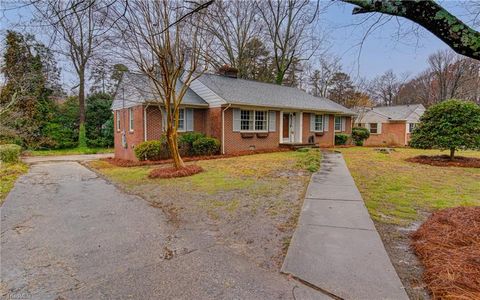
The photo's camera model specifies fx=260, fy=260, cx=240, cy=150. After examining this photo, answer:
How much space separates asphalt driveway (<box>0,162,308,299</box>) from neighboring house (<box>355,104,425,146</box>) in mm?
25903

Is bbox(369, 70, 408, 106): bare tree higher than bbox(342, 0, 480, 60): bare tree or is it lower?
higher

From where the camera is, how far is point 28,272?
290 cm

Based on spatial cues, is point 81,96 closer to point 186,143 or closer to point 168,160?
point 186,143

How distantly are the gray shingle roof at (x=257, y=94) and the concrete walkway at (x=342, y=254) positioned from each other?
10305 millimetres

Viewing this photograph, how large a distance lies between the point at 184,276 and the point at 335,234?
7.00ft

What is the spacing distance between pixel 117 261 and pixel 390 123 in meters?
28.4

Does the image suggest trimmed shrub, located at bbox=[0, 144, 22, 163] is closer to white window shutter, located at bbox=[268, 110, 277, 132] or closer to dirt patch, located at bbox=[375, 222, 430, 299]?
white window shutter, located at bbox=[268, 110, 277, 132]

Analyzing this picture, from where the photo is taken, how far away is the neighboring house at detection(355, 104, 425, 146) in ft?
82.3

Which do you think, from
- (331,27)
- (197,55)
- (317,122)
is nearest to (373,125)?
(317,122)

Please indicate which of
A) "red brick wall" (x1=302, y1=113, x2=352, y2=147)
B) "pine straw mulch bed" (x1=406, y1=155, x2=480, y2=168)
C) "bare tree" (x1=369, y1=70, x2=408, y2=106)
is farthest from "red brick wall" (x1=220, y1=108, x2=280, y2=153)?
"bare tree" (x1=369, y1=70, x2=408, y2=106)

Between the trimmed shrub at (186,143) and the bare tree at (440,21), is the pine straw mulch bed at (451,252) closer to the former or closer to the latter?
the bare tree at (440,21)

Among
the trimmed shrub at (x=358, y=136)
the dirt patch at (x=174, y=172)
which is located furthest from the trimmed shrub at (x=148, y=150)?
the trimmed shrub at (x=358, y=136)

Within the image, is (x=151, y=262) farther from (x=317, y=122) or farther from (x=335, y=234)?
(x=317, y=122)

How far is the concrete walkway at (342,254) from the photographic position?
8.01 ft
